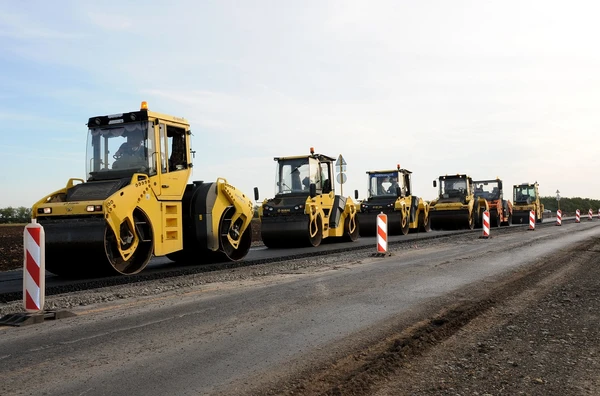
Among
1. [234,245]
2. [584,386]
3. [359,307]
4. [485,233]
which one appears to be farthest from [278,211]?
[584,386]

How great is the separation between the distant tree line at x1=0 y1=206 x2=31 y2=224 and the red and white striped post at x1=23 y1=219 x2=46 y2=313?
129ft

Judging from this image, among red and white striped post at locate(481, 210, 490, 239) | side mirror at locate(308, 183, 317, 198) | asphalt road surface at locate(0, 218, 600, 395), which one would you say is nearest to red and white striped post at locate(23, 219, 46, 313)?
asphalt road surface at locate(0, 218, 600, 395)

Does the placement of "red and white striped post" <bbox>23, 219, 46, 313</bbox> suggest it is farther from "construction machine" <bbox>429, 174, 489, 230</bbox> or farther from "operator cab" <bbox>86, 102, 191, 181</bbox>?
"construction machine" <bbox>429, 174, 489, 230</bbox>

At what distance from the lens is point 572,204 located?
3536 inches

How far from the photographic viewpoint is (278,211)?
16156mm

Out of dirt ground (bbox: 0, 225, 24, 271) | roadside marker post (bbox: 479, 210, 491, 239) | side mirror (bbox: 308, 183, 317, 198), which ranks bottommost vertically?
dirt ground (bbox: 0, 225, 24, 271)

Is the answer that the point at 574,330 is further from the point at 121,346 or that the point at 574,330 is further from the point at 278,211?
the point at 278,211

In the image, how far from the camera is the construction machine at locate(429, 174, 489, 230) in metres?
26.8

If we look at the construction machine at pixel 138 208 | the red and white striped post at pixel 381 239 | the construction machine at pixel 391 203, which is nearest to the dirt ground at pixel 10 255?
the construction machine at pixel 138 208

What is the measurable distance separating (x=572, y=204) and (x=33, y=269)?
95.8 metres

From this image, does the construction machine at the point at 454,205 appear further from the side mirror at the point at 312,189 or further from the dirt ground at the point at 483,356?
the dirt ground at the point at 483,356

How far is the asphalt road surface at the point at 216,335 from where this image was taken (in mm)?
3689

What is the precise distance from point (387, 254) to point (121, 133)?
Result: 6437 millimetres

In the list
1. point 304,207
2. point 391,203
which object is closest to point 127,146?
point 304,207
